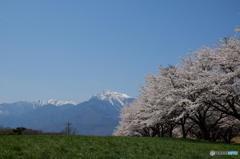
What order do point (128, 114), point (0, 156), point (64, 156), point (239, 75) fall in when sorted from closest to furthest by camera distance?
point (0, 156)
point (64, 156)
point (239, 75)
point (128, 114)

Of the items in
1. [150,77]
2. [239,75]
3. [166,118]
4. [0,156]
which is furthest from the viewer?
[150,77]

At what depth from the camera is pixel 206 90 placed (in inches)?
1081

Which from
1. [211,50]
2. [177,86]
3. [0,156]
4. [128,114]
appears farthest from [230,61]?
[128,114]

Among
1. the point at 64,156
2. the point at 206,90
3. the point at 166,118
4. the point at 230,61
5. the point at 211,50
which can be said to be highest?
the point at 211,50

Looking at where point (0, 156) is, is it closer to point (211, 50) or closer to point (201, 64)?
point (201, 64)

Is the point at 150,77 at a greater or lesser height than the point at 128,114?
greater

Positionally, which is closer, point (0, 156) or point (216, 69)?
point (0, 156)

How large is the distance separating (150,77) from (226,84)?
20476 millimetres

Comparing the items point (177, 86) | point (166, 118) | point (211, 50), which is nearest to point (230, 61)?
point (211, 50)

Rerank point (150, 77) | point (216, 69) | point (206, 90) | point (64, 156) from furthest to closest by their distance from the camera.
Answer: point (150, 77) < point (216, 69) < point (206, 90) < point (64, 156)

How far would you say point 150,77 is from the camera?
4528 centimetres

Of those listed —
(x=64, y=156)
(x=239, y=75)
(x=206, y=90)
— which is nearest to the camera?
(x=64, y=156)

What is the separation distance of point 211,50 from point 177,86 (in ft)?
22.0

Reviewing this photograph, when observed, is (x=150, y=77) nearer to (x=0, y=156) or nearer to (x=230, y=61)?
(x=230, y=61)
